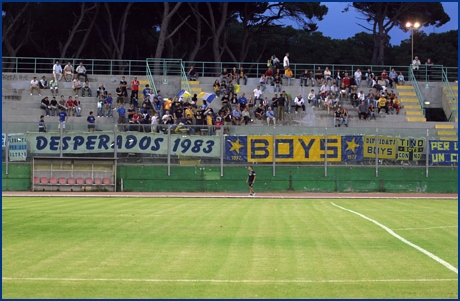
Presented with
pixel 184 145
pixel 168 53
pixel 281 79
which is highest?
pixel 168 53

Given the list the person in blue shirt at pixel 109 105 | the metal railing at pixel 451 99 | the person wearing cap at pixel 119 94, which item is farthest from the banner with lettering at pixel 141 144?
the metal railing at pixel 451 99

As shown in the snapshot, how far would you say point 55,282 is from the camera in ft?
35.8

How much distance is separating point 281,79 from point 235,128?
44.2ft

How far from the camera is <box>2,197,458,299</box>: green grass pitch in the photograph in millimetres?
10562

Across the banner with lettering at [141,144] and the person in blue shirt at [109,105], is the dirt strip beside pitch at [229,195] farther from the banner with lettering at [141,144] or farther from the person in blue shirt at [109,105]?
the person in blue shirt at [109,105]

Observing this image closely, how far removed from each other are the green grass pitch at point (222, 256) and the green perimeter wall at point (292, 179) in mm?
18216

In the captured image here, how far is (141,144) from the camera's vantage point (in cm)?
4144

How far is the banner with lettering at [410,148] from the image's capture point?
41625 mm

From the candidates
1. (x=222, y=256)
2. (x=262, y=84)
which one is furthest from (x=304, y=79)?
(x=222, y=256)

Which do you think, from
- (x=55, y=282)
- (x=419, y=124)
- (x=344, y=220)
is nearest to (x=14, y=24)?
(x=419, y=124)

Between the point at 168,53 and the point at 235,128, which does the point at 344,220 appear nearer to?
the point at 235,128

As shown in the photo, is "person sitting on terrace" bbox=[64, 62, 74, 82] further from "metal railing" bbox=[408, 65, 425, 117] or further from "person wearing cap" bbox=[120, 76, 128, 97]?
"metal railing" bbox=[408, 65, 425, 117]

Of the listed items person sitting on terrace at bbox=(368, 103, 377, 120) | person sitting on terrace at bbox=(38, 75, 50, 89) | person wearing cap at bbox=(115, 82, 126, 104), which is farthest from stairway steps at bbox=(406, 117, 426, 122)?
person sitting on terrace at bbox=(38, 75, 50, 89)

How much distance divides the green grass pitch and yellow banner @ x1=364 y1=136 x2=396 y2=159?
18707mm
